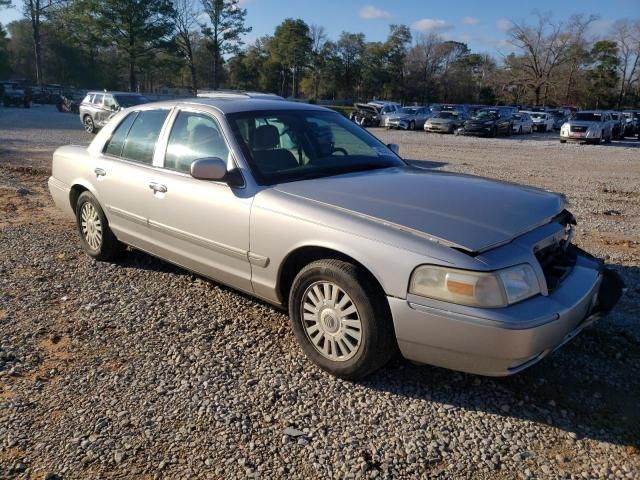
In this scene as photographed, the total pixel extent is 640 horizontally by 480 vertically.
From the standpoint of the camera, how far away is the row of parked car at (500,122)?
1026 inches

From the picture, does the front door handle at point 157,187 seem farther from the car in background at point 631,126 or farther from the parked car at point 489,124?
the car in background at point 631,126

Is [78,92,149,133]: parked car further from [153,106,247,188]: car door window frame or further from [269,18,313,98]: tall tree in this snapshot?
[269,18,313,98]: tall tree

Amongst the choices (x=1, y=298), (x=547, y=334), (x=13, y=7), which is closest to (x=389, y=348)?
(x=547, y=334)

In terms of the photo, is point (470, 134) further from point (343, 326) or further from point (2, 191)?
point (343, 326)

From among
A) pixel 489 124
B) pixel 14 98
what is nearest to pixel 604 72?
pixel 489 124

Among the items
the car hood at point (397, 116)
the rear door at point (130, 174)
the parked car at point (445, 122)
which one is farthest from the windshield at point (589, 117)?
the rear door at point (130, 174)

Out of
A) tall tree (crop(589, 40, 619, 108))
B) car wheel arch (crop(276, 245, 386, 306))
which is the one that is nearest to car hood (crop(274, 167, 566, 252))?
car wheel arch (crop(276, 245, 386, 306))

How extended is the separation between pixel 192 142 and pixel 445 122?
2878cm

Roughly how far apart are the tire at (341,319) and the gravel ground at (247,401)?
0.50 feet

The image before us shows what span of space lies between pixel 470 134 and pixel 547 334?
28.9 m

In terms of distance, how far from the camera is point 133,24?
54188mm

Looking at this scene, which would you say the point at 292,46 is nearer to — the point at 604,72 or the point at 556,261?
the point at 604,72

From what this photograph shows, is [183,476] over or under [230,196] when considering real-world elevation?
under

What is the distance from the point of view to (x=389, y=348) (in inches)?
118
